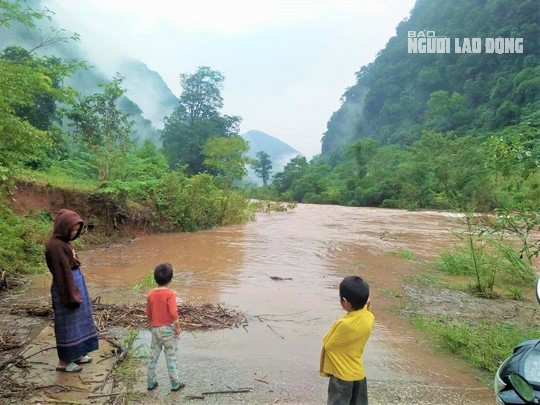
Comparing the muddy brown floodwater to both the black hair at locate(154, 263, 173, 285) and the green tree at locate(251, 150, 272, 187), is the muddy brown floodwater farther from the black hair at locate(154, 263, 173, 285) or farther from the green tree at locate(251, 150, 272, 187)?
the green tree at locate(251, 150, 272, 187)

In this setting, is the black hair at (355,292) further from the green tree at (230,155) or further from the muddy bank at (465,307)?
the green tree at (230,155)

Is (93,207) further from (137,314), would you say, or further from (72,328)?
(72,328)

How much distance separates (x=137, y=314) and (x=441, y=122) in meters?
63.6

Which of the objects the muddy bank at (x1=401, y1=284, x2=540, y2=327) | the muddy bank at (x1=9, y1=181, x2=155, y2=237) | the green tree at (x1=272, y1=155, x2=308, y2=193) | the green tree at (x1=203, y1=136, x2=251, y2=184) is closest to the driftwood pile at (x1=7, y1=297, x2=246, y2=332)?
the muddy bank at (x1=401, y1=284, x2=540, y2=327)

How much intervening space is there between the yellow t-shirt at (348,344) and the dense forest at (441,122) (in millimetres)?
2178

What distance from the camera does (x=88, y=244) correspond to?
1186 centimetres

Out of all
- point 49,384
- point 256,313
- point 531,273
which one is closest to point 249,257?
point 256,313

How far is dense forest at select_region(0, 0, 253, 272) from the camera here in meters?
5.79

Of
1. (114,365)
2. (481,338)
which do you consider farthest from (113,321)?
(481,338)

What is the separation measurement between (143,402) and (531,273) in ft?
24.8

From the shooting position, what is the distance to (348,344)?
282 centimetres

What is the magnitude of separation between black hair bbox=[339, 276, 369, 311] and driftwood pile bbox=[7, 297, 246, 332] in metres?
3.02

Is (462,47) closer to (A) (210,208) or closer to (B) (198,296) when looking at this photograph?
(A) (210,208)

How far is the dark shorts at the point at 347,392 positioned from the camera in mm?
2812
